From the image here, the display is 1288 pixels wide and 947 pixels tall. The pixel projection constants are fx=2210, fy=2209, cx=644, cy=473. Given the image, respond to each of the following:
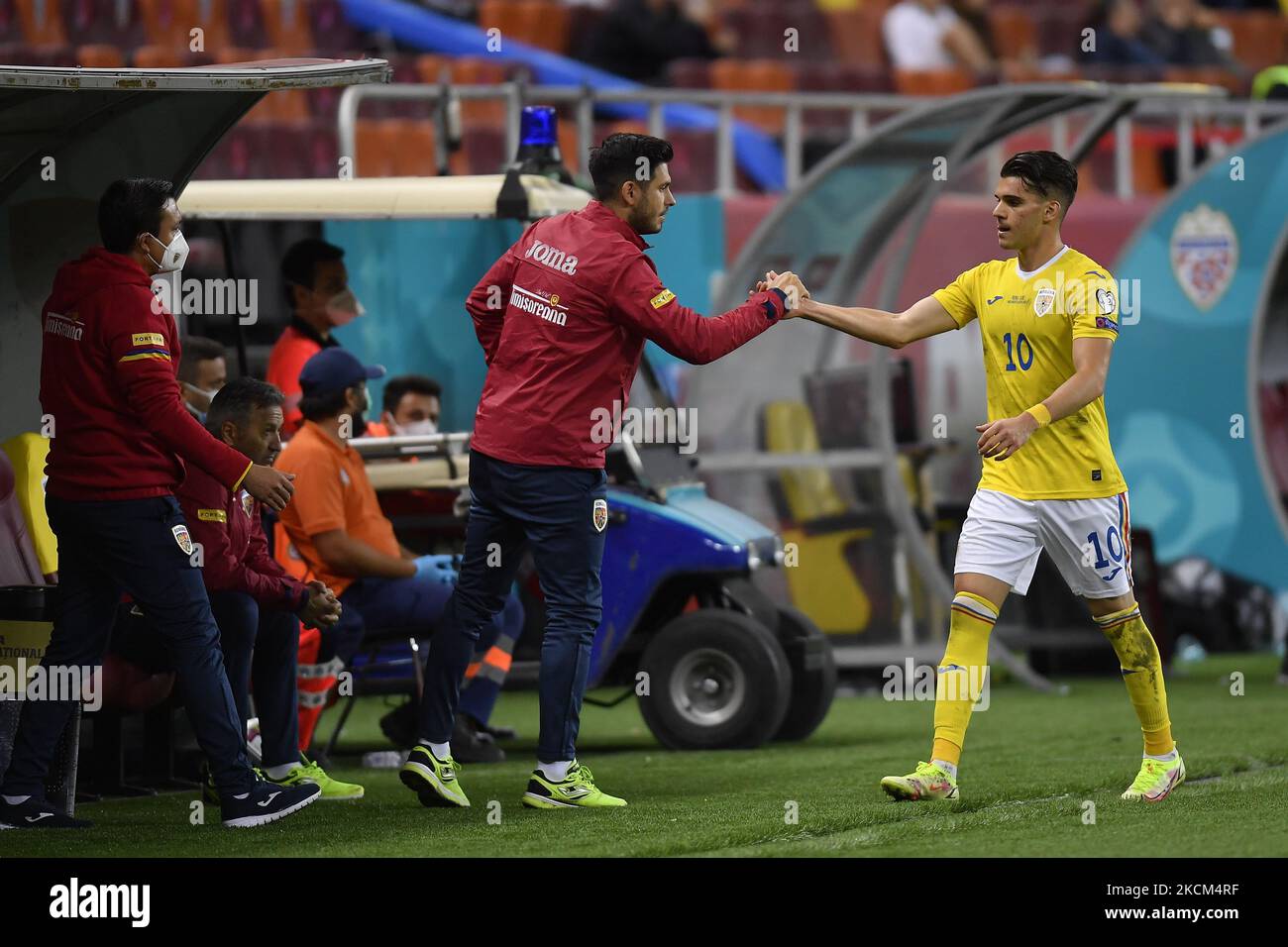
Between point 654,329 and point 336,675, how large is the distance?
2391mm

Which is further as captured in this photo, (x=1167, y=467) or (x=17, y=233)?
(x=1167, y=467)

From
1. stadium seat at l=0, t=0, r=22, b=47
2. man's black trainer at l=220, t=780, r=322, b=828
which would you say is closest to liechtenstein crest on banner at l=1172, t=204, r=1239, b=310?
stadium seat at l=0, t=0, r=22, b=47

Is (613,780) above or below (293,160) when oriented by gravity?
below

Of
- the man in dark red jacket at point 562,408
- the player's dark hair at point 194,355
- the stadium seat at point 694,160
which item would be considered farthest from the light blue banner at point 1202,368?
the man in dark red jacket at point 562,408

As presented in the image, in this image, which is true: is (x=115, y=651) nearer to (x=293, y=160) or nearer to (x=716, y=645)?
(x=716, y=645)

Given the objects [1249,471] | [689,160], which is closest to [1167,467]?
[1249,471]

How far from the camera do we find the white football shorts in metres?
6.93

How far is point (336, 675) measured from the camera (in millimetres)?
8586

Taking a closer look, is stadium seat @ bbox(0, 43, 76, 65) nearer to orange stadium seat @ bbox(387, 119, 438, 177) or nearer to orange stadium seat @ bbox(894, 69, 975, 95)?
orange stadium seat @ bbox(387, 119, 438, 177)

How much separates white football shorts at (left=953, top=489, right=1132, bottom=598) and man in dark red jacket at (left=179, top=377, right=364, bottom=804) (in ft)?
7.26

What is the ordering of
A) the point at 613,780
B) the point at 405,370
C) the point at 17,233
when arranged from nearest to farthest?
the point at 17,233 → the point at 613,780 → the point at 405,370

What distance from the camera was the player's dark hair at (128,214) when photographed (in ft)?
22.1

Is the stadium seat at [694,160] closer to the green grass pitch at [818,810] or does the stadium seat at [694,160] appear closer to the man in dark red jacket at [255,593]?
the green grass pitch at [818,810]

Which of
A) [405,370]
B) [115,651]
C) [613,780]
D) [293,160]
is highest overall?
[293,160]
